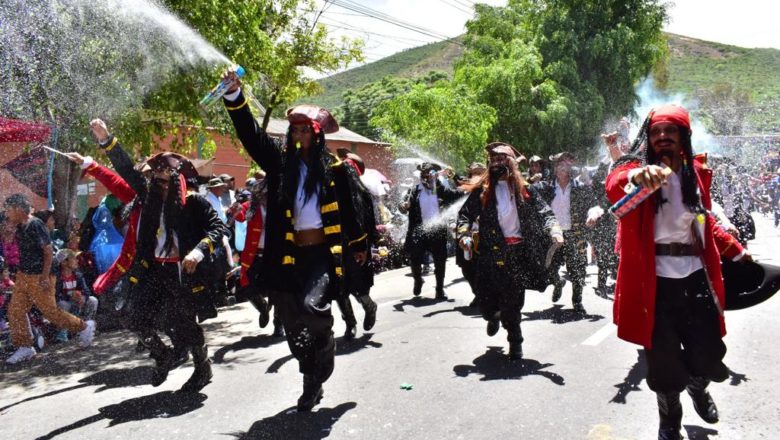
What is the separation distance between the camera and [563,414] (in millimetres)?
5090

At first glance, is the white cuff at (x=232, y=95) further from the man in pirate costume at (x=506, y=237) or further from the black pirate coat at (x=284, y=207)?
the man in pirate costume at (x=506, y=237)

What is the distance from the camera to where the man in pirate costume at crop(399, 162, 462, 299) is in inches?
430

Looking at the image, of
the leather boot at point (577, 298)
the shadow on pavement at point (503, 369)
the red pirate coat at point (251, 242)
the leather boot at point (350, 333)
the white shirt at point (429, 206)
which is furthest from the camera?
the white shirt at point (429, 206)

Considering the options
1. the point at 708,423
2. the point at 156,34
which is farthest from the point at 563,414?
the point at 156,34

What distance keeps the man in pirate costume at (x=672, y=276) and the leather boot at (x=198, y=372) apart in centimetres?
328

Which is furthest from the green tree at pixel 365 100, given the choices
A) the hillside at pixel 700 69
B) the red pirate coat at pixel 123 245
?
the red pirate coat at pixel 123 245

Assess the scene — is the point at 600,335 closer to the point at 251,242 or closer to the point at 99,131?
the point at 251,242

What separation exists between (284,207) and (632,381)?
120 inches

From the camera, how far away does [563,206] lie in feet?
31.8

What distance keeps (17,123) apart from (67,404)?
399 cm

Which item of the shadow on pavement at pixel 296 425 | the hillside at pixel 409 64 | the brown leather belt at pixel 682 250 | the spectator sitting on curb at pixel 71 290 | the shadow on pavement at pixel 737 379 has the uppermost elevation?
the hillside at pixel 409 64

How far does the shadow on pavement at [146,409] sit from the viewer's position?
5.25 meters

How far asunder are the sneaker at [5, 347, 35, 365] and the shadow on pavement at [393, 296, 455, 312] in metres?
4.45

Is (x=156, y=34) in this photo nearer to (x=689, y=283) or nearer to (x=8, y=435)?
(x=8, y=435)
